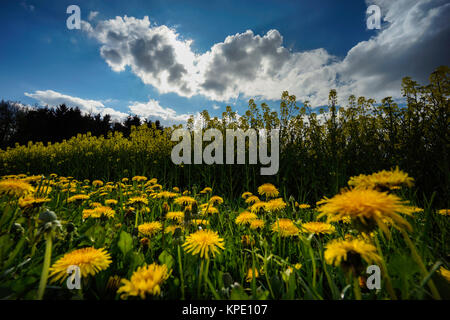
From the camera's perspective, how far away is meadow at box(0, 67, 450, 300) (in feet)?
2.24

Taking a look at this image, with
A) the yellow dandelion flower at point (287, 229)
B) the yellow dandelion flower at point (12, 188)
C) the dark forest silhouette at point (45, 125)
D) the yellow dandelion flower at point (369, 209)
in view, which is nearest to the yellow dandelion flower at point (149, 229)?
the yellow dandelion flower at point (12, 188)

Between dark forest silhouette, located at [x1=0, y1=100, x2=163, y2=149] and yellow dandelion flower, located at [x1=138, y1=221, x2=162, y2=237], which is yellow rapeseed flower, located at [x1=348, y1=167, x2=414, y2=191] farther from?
dark forest silhouette, located at [x1=0, y1=100, x2=163, y2=149]

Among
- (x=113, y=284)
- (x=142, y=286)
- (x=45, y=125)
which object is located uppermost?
(x=45, y=125)

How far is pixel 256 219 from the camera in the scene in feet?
4.99

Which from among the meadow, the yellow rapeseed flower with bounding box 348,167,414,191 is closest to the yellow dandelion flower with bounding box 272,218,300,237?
the meadow

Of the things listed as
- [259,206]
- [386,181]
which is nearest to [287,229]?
[259,206]

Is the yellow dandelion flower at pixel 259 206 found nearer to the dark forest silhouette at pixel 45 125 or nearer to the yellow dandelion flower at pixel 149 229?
the yellow dandelion flower at pixel 149 229

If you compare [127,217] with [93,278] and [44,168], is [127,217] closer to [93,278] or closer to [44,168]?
[93,278]

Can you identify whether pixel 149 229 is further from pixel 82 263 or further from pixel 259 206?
pixel 259 206
